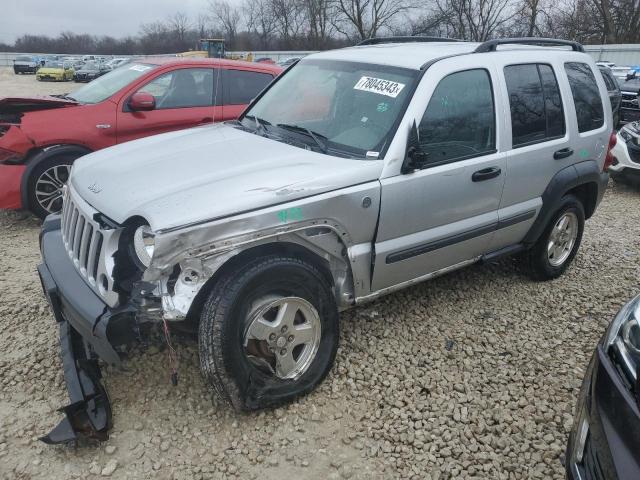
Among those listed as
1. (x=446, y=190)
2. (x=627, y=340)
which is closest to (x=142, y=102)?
(x=446, y=190)

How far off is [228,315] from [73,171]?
1664 millimetres

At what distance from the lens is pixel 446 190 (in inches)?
127

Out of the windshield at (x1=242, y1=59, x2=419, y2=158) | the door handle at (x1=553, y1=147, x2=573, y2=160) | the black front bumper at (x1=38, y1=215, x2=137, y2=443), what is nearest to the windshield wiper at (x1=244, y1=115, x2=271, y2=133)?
the windshield at (x1=242, y1=59, x2=419, y2=158)

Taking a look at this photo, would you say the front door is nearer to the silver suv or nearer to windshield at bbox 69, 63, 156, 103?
the silver suv

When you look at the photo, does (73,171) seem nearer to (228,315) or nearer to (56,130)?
(228,315)

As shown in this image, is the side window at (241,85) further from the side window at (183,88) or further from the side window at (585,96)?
the side window at (585,96)

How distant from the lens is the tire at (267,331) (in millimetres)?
2494

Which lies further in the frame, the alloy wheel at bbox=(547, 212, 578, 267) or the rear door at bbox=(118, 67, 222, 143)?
the rear door at bbox=(118, 67, 222, 143)

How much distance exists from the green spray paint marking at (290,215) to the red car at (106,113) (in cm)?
366

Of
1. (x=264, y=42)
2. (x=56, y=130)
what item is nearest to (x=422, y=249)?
(x=56, y=130)

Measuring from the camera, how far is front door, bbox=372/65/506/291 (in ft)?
10.1

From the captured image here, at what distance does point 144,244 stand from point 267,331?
76cm

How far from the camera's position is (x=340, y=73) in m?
3.60

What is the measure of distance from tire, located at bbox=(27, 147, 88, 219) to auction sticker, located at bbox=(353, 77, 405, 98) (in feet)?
11.5
